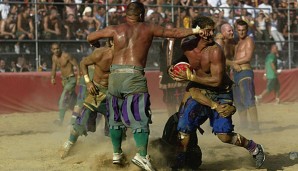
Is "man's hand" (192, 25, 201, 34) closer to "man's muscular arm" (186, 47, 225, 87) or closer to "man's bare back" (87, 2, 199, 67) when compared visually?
"man's bare back" (87, 2, 199, 67)

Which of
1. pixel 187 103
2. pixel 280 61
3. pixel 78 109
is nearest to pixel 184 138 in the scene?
pixel 187 103

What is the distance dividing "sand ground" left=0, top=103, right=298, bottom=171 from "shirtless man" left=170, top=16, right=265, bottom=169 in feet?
1.89

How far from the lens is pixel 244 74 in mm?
11938

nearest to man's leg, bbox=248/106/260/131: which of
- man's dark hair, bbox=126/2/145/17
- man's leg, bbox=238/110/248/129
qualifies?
man's leg, bbox=238/110/248/129

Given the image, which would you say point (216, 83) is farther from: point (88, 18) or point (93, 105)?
point (88, 18)

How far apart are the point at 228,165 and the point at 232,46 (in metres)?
3.90

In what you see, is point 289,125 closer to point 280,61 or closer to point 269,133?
point 269,133

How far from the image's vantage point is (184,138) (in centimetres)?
782

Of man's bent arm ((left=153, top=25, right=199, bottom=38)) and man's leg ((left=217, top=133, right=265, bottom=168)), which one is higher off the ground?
man's bent arm ((left=153, top=25, right=199, bottom=38))

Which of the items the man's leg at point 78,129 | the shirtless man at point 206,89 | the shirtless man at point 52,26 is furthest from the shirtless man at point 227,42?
the shirtless man at point 52,26

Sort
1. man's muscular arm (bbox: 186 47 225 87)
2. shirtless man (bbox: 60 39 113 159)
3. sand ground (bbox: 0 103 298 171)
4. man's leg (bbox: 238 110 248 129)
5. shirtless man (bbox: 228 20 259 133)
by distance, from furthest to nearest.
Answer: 1. man's leg (bbox: 238 110 248 129)
2. shirtless man (bbox: 228 20 259 133)
3. shirtless man (bbox: 60 39 113 159)
4. sand ground (bbox: 0 103 298 171)
5. man's muscular arm (bbox: 186 47 225 87)

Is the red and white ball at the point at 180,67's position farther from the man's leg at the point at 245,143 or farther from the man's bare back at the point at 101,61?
the man's bare back at the point at 101,61

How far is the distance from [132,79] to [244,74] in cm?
472

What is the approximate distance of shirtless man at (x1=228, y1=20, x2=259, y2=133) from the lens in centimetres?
1174
